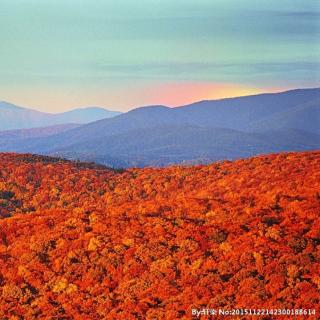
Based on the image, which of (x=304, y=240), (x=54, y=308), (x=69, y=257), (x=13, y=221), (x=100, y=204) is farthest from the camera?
(x=100, y=204)

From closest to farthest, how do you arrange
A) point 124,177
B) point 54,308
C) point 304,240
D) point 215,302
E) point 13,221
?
point 215,302, point 54,308, point 304,240, point 13,221, point 124,177

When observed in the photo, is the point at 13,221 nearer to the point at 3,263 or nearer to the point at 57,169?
the point at 3,263

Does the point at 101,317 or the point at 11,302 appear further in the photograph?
the point at 11,302

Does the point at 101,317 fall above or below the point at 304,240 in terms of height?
below

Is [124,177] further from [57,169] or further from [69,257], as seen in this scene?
[69,257]

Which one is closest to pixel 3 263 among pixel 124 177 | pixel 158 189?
pixel 158 189

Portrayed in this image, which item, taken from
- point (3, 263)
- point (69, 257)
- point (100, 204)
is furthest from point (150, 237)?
Result: point (100, 204)
